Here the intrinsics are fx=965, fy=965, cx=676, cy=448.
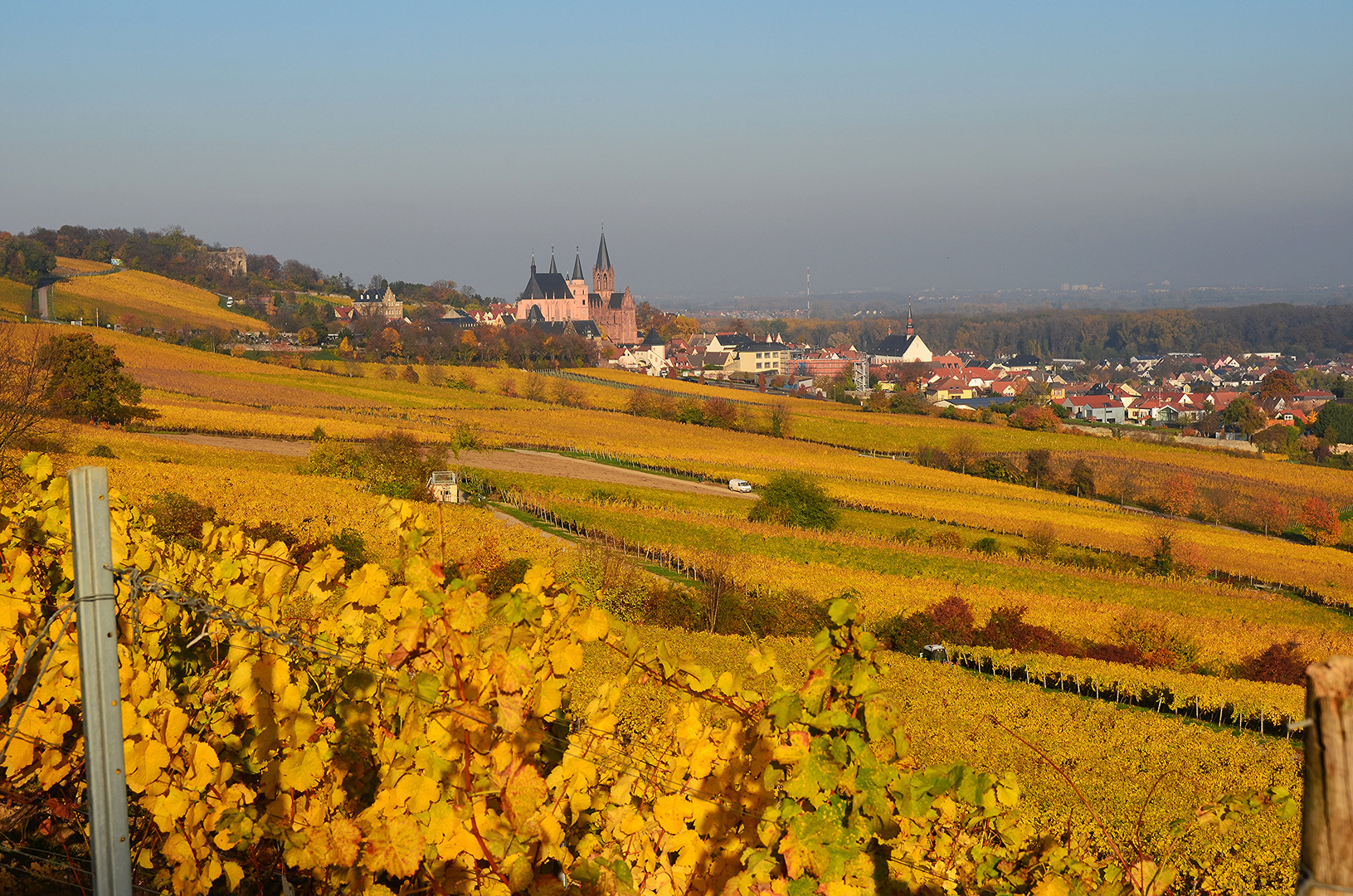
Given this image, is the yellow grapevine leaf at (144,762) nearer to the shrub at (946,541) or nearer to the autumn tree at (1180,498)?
the shrub at (946,541)

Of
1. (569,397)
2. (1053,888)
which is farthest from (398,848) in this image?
(569,397)

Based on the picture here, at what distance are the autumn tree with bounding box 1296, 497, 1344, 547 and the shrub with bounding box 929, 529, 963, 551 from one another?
67.8ft

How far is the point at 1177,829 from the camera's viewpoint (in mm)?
4301

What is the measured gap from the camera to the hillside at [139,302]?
291ft

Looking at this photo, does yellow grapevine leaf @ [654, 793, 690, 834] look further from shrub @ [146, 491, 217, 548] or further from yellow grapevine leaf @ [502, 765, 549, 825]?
shrub @ [146, 491, 217, 548]

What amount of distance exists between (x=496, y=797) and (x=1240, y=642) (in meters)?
28.0

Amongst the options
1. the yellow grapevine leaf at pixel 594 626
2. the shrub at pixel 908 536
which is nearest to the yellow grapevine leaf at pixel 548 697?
the yellow grapevine leaf at pixel 594 626

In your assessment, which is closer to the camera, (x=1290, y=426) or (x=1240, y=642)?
(x=1240, y=642)

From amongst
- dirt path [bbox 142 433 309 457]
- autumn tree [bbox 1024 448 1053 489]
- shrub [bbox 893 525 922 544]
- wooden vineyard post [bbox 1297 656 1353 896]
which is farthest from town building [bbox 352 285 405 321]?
wooden vineyard post [bbox 1297 656 1353 896]

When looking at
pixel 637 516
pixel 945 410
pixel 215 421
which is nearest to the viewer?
pixel 637 516

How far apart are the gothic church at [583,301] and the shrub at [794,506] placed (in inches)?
4296

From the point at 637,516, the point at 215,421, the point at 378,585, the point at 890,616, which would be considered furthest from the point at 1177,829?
the point at 215,421

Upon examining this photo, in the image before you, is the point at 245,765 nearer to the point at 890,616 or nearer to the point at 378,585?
the point at 378,585

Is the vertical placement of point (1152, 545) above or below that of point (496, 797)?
below
